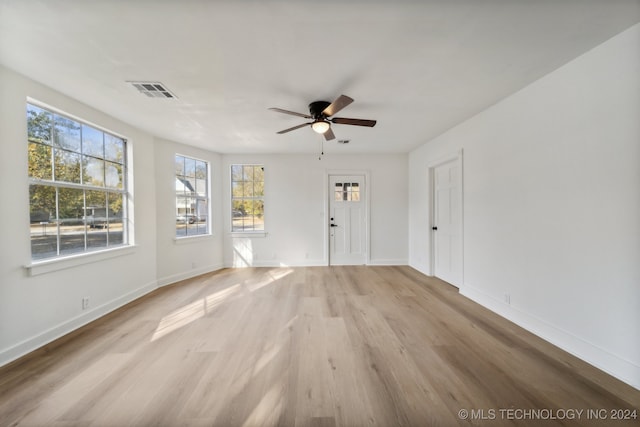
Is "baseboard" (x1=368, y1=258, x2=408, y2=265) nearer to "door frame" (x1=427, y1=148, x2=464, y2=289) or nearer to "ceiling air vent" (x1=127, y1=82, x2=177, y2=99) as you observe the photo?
"door frame" (x1=427, y1=148, x2=464, y2=289)

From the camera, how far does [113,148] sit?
3.15 meters

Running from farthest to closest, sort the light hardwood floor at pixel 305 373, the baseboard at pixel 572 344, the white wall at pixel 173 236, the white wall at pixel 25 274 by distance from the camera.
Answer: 1. the white wall at pixel 173 236
2. the white wall at pixel 25 274
3. the baseboard at pixel 572 344
4. the light hardwood floor at pixel 305 373

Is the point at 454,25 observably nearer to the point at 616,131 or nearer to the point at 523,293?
the point at 616,131

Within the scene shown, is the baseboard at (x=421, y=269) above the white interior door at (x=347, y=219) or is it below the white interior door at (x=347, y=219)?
below

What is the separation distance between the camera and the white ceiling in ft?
4.69

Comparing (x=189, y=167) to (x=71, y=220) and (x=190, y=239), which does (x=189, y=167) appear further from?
(x=71, y=220)

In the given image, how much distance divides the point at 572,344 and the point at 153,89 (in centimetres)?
463

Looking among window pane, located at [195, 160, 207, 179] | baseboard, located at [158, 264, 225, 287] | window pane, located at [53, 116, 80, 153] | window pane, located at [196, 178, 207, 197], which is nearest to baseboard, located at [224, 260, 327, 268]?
baseboard, located at [158, 264, 225, 287]

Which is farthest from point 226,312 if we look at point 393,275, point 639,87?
point 639,87

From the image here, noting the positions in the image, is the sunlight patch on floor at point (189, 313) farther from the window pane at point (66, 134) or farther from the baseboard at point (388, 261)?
the baseboard at point (388, 261)

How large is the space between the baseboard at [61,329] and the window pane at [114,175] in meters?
1.54

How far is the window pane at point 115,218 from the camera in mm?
3090

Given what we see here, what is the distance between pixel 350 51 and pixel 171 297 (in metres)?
3.84

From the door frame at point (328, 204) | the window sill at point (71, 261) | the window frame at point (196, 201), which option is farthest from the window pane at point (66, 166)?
the door frame at point (328, 204)
